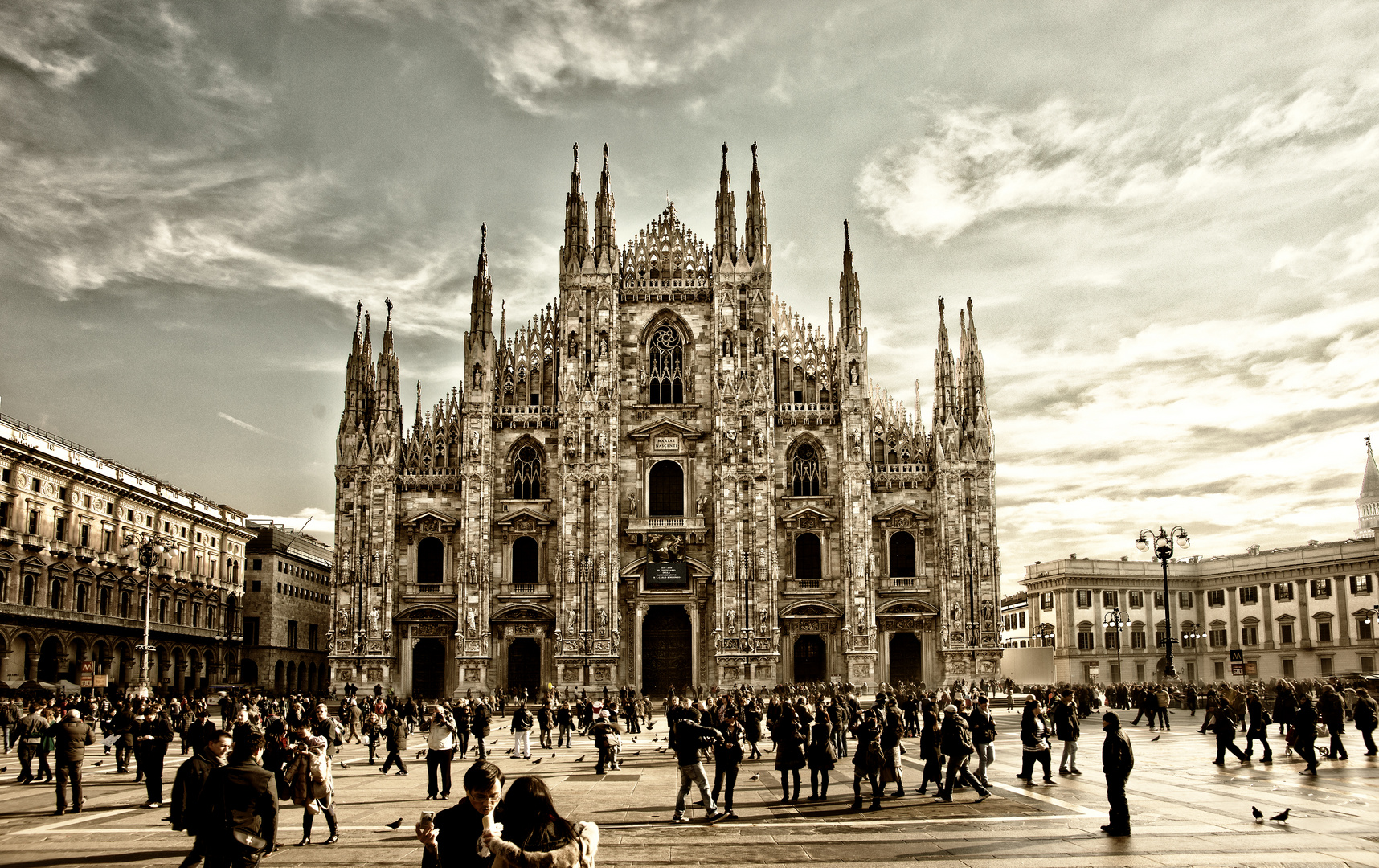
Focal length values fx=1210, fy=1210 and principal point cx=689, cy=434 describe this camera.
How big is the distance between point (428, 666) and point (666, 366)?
18.4 m

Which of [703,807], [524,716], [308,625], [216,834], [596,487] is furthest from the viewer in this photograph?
[308,625]

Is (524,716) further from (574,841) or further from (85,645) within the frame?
(85,645)

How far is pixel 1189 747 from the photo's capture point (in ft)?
94.0

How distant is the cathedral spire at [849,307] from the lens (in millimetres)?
59188

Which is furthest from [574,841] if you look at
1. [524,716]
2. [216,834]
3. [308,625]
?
[308,625]

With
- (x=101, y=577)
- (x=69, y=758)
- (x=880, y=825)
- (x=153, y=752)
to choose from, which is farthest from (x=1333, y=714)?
(x=101, y=577)

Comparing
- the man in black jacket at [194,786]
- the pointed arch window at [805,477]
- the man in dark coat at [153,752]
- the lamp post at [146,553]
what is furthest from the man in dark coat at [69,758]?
the pointed arch window at [805,477]

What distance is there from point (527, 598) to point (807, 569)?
44.3 feet

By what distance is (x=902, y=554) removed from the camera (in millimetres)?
59375

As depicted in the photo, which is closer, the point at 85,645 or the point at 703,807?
the point at 703,807

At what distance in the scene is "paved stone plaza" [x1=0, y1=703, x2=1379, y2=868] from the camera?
13859 mm

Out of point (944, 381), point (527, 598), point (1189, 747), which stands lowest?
point (1189, 747)

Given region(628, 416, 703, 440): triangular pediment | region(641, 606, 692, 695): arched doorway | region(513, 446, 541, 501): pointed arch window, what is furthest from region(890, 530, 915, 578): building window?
region(513, 446, 541, 501): pointed arch window

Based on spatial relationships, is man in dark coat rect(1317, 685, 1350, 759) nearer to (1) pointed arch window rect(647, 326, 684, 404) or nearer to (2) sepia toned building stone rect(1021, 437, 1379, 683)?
(1) pointed arch window rect(647, 326, 684, 404)
